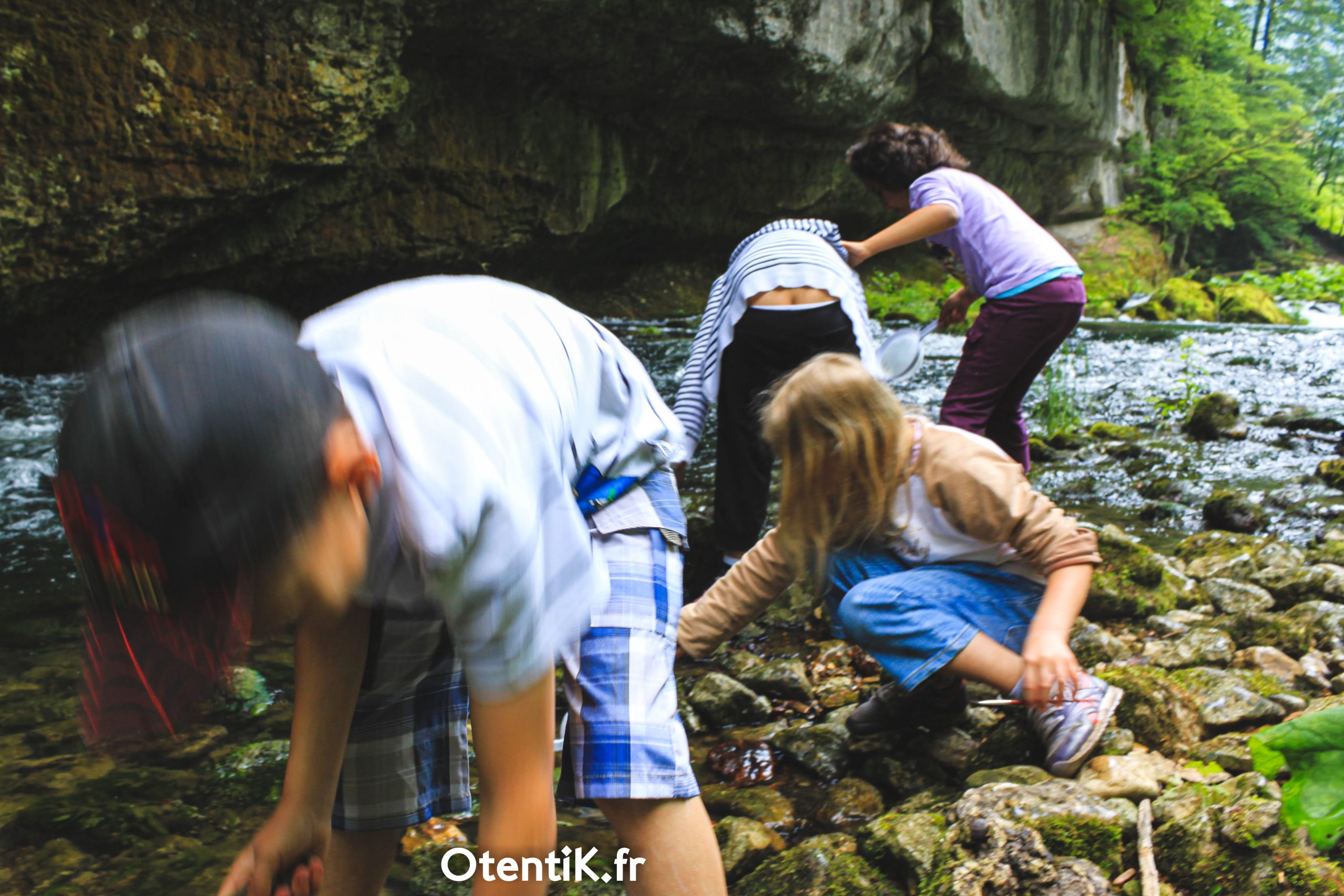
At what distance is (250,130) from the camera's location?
593 cm

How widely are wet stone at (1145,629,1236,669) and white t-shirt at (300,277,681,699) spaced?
6.04 ft

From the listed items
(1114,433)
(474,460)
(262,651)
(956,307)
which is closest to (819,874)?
(474,460)

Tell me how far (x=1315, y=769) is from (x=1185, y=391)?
6.63 m

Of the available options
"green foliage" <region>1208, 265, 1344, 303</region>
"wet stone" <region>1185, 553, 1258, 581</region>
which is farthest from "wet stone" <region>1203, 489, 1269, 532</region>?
"green foliage" <region>1208, 265, 1344, 303</region>

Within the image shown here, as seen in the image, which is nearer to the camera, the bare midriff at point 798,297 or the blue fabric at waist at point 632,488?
the blue fabric at waist at point 632,488

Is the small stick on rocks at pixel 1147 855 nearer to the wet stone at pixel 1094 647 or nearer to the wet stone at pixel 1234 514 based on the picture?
the wet stone at pixel 1094 647

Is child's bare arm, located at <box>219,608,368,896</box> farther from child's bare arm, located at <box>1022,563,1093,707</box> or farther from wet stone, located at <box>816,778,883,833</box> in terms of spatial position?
child's bare arm, located at <box>1022,563,1093,707</box>

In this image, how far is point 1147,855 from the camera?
1.30 meters

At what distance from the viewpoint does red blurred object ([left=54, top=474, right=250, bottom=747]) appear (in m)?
0.61

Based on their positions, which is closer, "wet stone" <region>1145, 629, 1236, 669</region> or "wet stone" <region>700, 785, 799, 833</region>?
"wet stone" <region>700, 785, 799, 833</region>

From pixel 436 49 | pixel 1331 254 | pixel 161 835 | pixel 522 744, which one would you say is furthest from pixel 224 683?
pixel 1331 254

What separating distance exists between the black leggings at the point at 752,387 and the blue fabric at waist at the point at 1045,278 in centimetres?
63

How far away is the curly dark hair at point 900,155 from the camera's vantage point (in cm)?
295

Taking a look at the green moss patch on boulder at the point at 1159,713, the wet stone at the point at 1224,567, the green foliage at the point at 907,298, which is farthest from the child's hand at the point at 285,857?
the green foliage at the point at 907,298
